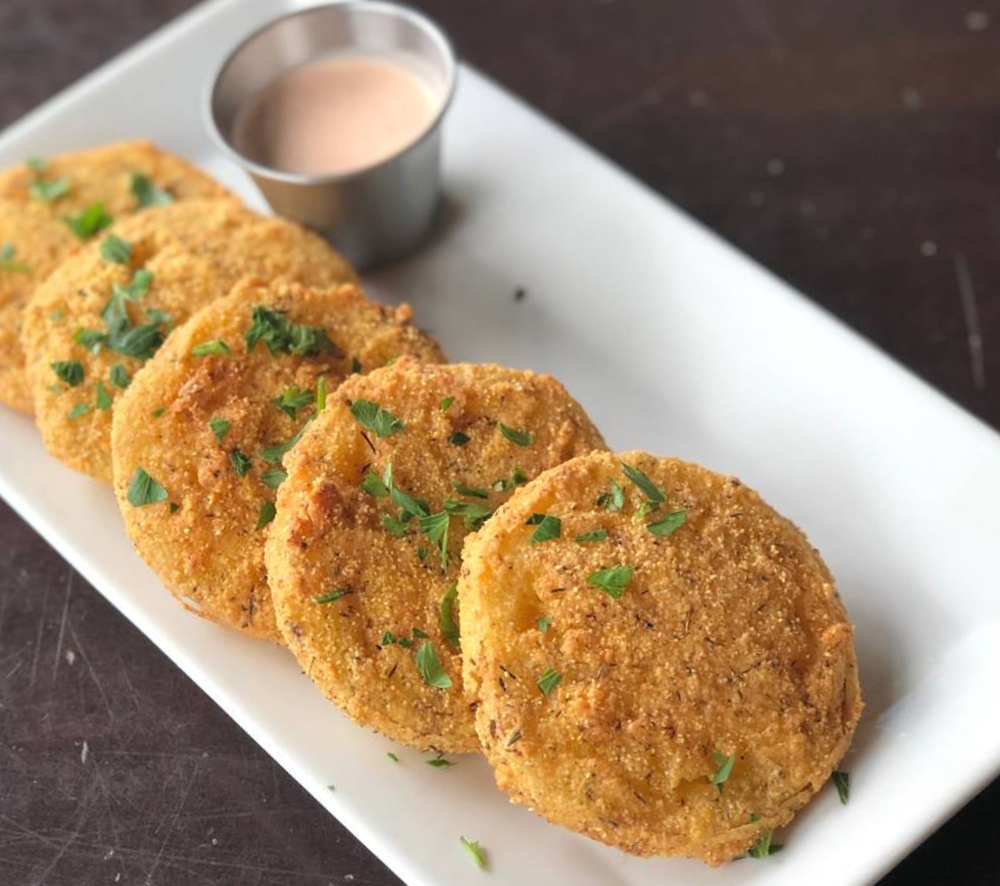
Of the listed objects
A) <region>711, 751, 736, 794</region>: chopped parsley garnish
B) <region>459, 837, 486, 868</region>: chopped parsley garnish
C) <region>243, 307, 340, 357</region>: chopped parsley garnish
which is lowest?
<region>459, 837, 486, 868</region>: chopped parsley garnish

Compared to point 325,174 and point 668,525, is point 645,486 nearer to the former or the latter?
point 668,525

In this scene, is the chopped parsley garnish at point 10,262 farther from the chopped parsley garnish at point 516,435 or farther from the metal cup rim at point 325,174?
the chopped parsley garnish at point 516,435

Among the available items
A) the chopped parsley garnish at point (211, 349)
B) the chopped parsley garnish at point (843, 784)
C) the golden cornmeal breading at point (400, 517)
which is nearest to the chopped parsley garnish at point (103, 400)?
the chopped parsley garnish at point (211, 349)

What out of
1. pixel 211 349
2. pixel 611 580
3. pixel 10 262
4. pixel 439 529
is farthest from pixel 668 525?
pixel 10 262

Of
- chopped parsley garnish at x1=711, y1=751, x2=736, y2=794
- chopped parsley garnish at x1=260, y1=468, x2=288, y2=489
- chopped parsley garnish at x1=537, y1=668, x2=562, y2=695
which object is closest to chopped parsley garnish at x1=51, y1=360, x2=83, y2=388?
chopped parsley garnish at x1=260, y1=468, x2=288, y2=489

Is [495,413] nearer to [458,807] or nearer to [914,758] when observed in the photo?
[458,807]

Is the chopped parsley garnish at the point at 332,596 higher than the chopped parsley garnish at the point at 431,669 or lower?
higher

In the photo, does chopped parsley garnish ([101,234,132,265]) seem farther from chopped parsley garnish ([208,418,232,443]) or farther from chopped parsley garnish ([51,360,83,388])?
chopped parsley garnish ([208,418,232,443])
